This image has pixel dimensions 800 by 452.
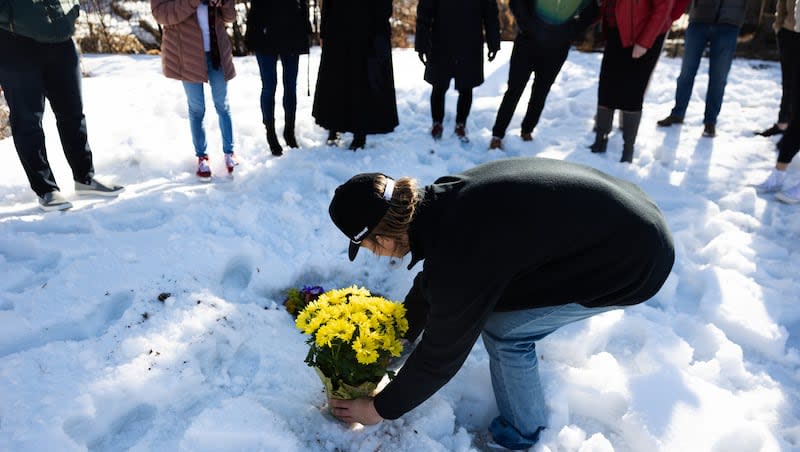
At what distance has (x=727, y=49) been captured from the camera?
485 centimetres

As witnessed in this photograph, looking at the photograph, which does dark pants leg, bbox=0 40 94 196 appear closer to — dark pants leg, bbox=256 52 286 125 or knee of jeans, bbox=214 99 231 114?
knee of jeans, bbox=214 99 231 114

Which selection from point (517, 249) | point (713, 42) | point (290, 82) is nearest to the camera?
point (517, 249)

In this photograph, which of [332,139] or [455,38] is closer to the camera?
[455,38]

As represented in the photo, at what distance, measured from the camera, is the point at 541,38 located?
4.23 metres

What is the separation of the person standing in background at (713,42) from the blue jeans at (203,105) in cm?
426

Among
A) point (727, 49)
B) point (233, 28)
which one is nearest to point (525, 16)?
point (727, 49)

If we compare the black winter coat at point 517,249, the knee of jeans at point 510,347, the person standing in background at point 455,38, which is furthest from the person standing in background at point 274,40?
the knee of jeans at point 510,347

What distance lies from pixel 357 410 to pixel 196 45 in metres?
2.70

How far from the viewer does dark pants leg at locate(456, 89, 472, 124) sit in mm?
4617

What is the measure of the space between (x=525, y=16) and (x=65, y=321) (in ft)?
12.3

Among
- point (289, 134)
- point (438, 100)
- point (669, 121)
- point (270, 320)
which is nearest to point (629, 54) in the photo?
point (669, 121)

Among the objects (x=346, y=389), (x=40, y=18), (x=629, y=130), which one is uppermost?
(x=40, y=18)

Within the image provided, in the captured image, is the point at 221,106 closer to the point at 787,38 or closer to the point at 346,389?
the point at 346,389

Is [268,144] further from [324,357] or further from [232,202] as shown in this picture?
[324,357]
